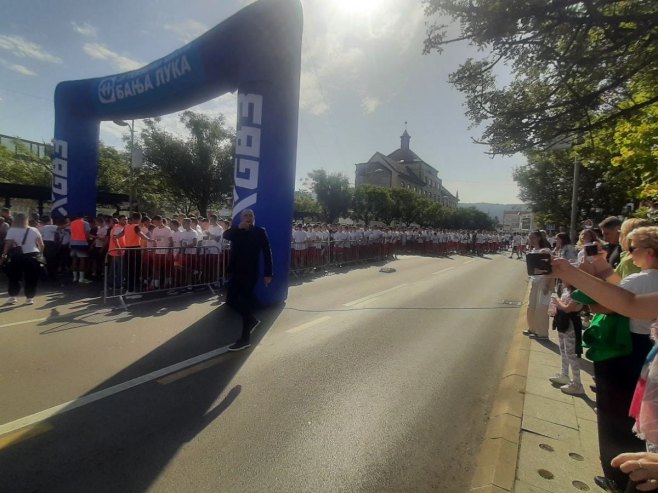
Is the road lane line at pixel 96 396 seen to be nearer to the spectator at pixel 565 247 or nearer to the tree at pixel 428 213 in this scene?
the spectator at pixel 565 247

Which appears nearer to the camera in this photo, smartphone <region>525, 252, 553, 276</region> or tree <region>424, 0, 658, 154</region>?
smartphone <region>525, 252, 553, 276</region>

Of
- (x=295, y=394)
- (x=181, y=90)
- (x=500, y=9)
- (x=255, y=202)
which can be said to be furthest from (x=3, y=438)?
(x=181, y=90)

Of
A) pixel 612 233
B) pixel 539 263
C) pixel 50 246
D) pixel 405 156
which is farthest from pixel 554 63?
pixel 405 156

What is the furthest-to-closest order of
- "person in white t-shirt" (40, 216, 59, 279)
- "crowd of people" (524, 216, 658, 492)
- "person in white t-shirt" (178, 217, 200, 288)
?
1. "person in white t-shirt" (40, 216, 59, 279)
2. "person in white t-shirt" (178, 217, 200, 288)
3. "crowd of people" (524, 216, 658, 492)

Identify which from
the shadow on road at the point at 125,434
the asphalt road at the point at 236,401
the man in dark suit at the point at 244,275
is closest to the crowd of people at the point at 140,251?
the asphalt road at the point at 236,401

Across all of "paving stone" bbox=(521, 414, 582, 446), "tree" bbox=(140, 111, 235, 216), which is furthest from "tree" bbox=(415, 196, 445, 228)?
"paving stone" bbox=(521, 414, 582, 446)

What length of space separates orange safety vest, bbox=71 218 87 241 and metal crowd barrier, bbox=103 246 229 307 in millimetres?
1412

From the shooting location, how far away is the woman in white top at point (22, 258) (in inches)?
300

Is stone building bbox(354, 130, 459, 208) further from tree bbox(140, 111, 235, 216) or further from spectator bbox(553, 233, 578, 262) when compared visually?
spectator bbox(553, 233, 578, 262)

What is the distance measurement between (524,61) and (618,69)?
64.9 inches

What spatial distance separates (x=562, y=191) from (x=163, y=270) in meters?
33.6

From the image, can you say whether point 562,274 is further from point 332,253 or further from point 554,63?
point 332,253

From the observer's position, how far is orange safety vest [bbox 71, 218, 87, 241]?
33.4ft

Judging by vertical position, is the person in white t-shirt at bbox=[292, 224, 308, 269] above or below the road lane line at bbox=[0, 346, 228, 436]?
above
